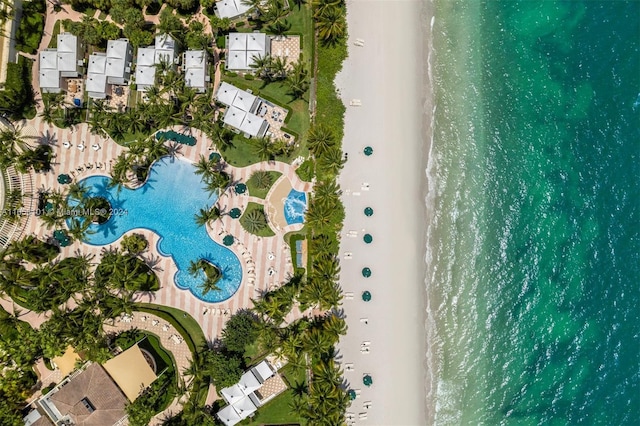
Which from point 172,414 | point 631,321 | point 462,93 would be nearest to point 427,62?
point 462,93

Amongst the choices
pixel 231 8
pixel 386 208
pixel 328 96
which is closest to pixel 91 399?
pixel 386 208

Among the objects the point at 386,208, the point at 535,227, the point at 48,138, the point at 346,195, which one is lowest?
the point at 535,227

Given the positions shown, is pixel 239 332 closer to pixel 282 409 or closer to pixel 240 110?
pixel 282 409

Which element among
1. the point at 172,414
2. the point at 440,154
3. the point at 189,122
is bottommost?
the point at 172,414

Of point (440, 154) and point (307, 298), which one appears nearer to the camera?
point (307, 298)

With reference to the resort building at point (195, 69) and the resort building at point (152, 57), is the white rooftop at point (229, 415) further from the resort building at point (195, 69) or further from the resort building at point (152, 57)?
the resort building at point (152, 57)

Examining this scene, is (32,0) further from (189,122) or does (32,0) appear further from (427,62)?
(427,62)

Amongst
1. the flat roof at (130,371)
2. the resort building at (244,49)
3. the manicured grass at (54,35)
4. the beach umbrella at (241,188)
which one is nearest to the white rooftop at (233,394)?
the flat roof at (130,371)
